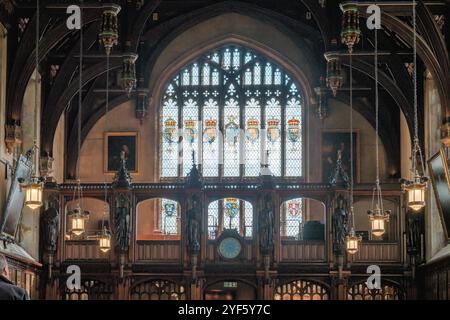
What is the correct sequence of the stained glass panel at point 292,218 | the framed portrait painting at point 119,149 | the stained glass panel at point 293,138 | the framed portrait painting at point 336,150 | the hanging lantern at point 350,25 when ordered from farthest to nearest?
the stained glass panel at point 293,138 < the framed portrait painting at point 119,149 < the framed portrait painting at point 336,150 < the stained glass panel at point 292,218 < the hanging lantern at point 350,25

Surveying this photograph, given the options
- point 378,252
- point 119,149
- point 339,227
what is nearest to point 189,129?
A: point 119,149

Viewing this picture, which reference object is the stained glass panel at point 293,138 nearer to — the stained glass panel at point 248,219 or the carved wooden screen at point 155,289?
the stained glass panel at point 248,219

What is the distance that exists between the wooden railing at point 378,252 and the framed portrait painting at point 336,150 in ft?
14.4

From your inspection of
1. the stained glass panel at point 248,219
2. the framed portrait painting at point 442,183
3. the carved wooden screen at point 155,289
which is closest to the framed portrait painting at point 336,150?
the stained glass panel at point 248,219

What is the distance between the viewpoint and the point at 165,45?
103 feet

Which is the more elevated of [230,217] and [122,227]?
[230,217]

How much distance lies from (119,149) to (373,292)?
9.55 metres

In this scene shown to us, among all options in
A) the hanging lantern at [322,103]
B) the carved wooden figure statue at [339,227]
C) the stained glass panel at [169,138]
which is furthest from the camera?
the stained glass panel at [169,138]

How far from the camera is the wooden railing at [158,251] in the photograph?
26.9 metres

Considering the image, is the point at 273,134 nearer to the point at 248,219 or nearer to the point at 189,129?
the point at 189,129

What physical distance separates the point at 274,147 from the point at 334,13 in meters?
8.15

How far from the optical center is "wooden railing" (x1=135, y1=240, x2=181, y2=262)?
2692 cm

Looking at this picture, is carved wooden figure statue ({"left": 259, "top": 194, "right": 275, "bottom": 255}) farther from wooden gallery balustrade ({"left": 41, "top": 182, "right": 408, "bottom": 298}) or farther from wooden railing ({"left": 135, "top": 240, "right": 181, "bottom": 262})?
wooden railing ({"left": 135, "top": 240, "right": 181, "bottom": 262})

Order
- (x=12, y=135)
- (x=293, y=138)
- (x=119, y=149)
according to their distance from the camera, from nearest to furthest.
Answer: (x=12, y=135), (x=119, y=149), (x=293, y=138)
